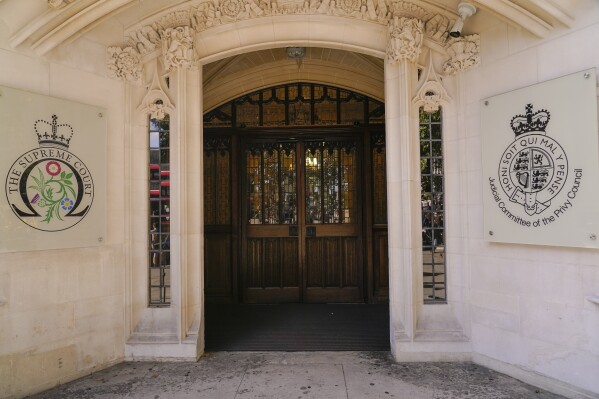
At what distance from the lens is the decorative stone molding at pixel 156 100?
3717 mm

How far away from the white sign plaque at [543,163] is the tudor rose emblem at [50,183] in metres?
3.80

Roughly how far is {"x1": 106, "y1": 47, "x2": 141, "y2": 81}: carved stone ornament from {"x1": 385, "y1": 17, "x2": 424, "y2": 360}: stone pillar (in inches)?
103

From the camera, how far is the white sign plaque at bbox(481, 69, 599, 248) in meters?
2.71

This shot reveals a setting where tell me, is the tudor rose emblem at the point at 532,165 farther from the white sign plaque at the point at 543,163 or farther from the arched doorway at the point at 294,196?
the arched doorway at the point at 294,196

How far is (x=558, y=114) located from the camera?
9.39ft

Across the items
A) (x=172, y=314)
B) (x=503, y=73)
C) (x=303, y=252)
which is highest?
(x=503, y=73)

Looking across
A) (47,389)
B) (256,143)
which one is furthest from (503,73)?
(47,389)

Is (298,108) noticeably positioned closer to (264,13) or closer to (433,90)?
(264,13)

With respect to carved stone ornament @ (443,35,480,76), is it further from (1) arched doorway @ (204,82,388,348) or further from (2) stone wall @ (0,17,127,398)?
(2) stone wall @ (0,17,127,398)

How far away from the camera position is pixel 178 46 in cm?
355

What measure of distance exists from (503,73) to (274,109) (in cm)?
345

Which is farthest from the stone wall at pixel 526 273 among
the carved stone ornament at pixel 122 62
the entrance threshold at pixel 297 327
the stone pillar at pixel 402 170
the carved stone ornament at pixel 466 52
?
the carved stone ornament at pixel 122 62

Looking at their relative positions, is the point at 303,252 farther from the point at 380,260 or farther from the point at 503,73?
the point at 503,73

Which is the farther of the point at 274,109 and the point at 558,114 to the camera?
the point at 274,109
